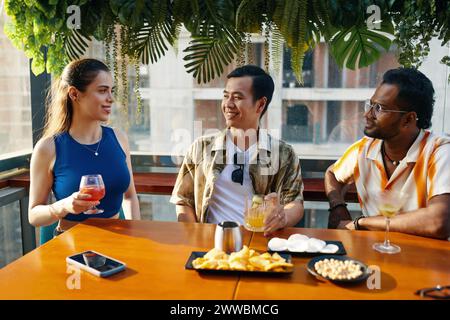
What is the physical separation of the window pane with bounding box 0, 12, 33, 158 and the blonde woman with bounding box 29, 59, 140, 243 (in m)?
0.76

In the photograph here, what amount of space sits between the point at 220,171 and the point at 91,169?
0.64 meters

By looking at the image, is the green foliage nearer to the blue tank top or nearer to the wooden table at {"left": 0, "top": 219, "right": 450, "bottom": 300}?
the blue tank top

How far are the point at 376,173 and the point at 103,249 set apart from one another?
4.30 feet

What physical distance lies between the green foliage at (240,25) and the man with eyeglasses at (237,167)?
0.32 meters

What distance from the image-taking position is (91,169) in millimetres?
2148

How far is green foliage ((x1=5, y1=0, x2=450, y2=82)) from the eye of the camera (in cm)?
180

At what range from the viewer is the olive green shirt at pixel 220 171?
2189 mm

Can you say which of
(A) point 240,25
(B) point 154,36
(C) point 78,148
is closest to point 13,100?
(C) point 78,148

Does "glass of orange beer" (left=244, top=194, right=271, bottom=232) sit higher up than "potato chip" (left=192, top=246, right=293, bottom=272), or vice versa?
"glass of orange beer" (left=244, top=194, right=271, bottom=232)

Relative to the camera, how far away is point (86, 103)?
2.18 metres

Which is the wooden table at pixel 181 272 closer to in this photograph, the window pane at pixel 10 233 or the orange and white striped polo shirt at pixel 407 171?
the orange and white striped polo shirt at pixel 407 171

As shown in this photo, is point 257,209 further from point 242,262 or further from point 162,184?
point 162,184

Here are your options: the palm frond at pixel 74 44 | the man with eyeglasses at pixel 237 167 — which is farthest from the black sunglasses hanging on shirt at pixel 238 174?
the palm frond at pixel 74 44

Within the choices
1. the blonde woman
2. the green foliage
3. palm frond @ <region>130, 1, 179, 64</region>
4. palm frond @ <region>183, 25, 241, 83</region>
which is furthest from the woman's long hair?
palm frond @ <region>183, 25, 241, 83</region>
